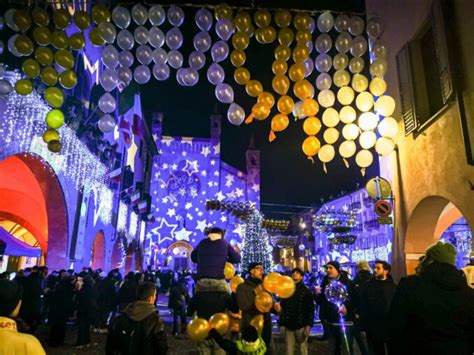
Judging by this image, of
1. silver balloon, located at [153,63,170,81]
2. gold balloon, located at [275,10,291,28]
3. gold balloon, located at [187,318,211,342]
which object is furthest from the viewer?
silver balloon, located at [153,63,170,81]

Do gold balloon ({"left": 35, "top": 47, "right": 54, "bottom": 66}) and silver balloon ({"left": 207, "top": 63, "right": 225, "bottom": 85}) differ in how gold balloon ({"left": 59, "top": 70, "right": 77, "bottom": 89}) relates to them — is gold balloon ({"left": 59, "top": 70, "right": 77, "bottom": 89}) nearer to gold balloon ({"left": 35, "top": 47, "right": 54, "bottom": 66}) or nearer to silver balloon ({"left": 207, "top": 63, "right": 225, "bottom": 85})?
gold balloon ({"left": 35, "top": 47, "right": 54, "bottom": 66})

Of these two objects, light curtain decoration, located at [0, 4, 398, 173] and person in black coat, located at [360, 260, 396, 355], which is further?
light curtain decoration, located at [0, 4, 398, 173]

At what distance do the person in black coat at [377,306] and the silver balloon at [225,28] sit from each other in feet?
17.6

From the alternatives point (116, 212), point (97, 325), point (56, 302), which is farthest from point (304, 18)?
point (116, 212)

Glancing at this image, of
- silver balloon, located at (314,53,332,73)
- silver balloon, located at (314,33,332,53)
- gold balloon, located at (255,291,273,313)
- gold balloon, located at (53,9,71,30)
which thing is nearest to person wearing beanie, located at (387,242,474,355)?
gold balloon, located at (255,291,273,313)

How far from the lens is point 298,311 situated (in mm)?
5367

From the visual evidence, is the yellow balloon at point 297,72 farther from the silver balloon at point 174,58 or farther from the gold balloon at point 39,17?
the gold balloon at point 39,17

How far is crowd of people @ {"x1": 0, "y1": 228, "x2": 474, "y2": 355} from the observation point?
7.96ft

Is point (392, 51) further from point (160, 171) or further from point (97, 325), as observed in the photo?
point (160, 171)

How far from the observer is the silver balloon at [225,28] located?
7.38 meters

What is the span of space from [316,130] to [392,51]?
3.03m

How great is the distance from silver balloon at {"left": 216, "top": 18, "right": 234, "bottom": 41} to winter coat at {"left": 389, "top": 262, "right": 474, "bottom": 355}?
6.35 meters

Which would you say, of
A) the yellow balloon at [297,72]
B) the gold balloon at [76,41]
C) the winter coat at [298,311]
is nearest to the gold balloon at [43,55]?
the gold balloon at [76,41]

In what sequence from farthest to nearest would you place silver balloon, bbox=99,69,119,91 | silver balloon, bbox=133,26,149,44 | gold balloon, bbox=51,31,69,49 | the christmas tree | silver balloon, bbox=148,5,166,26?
the christmas tree < silver balloon, bbox=99,69,119,91 < silver balloon, bbox=133,26,149,44 < silver balloon, bbox=148,5,166,26 < gold balloon, bbox=51,31,69,49
